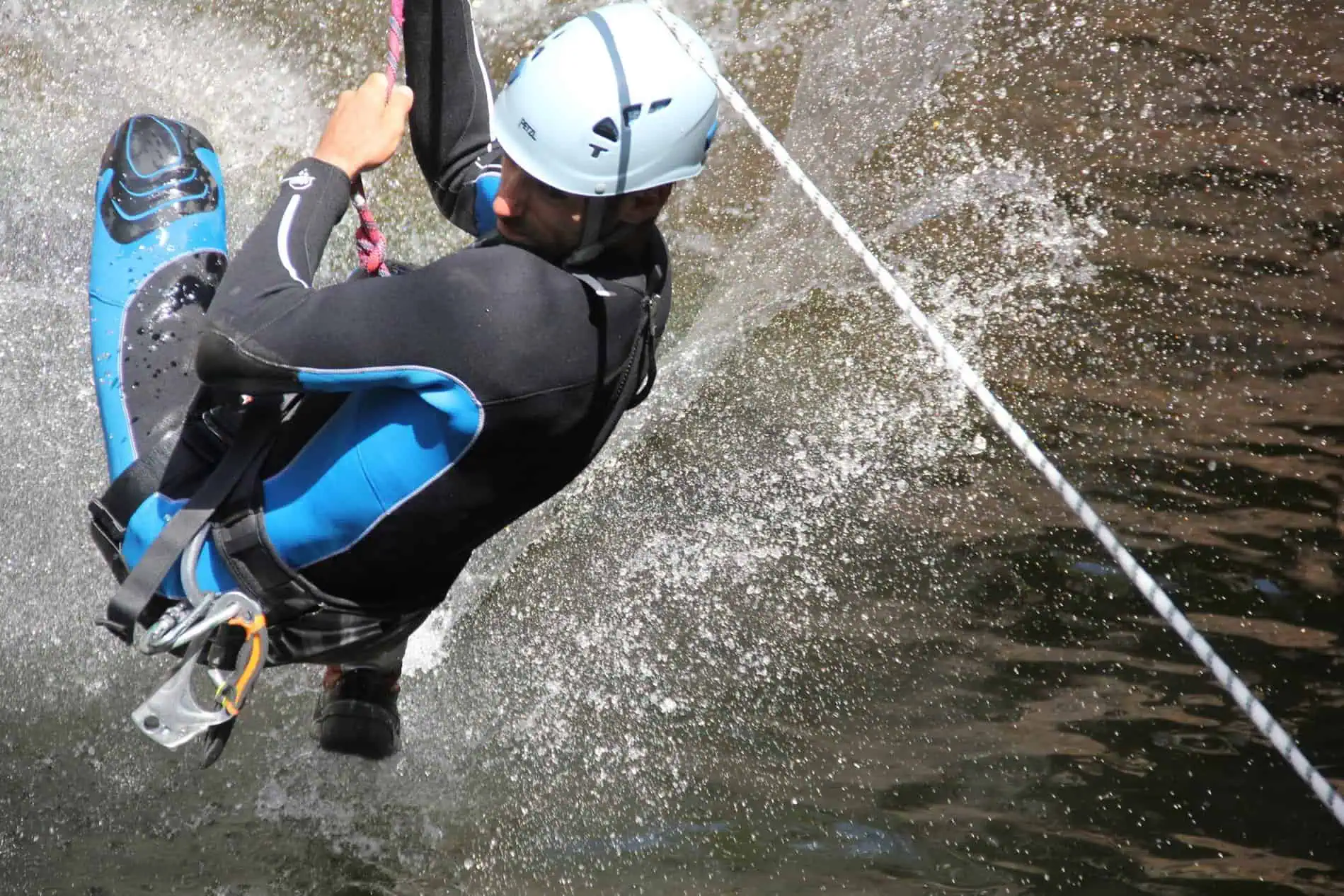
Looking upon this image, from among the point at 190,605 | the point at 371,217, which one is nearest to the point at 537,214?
the point at 371,217

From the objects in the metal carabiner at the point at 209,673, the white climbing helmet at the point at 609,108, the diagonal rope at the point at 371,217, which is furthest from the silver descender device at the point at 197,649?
the white climbing helmet at the point at 609,108

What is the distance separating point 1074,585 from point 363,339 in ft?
10.2

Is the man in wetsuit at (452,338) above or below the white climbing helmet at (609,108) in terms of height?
below

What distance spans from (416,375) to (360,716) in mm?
1393

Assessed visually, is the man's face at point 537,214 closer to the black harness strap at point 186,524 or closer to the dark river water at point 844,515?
the black harness strap at point 186,524

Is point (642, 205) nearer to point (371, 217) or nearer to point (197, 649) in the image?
point (371, 217)

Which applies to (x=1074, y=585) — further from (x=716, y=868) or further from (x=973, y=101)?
(x=973, y=101)

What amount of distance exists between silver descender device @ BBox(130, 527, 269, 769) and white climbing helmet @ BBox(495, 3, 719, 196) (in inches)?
38.2

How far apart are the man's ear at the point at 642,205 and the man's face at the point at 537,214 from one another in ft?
0.25

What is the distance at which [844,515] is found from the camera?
4.61 meters

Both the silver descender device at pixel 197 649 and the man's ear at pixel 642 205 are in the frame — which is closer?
the man's ear at pixel 642 205

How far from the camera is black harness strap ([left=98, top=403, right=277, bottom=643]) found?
92.0 inches

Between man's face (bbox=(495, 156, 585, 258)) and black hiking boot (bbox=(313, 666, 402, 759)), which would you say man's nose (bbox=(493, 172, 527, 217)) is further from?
black hiking boot (bbox=(313, 666, 402, 759))

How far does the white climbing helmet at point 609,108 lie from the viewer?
211cm
